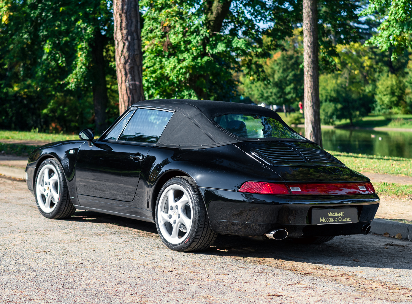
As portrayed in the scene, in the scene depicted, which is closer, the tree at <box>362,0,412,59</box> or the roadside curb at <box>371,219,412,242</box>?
the roadside curb at <box>371,219,412,242</box>

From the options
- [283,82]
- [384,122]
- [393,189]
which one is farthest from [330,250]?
[283,82]

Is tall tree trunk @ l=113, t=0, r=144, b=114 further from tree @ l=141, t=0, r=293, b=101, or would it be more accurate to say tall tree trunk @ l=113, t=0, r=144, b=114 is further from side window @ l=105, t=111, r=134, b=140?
tree @ l=141, t=0, r=293, b=101

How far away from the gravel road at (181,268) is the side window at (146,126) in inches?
43.4

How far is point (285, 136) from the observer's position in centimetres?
601

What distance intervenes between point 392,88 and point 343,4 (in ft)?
188

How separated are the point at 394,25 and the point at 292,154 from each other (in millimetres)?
14715

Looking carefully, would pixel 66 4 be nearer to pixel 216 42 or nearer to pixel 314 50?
pixel 216 42

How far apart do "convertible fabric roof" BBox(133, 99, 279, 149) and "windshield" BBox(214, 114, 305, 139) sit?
87 mm

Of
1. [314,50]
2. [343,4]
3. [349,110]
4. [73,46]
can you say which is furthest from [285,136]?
[349,110]

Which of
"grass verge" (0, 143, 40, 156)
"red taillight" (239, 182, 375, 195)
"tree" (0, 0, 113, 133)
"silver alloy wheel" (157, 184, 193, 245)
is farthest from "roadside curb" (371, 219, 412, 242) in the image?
"tree" (0, 0, 113, 133)

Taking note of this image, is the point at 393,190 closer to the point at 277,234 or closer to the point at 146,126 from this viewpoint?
the point at 146,126

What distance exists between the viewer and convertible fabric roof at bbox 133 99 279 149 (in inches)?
221

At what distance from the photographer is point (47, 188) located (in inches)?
280

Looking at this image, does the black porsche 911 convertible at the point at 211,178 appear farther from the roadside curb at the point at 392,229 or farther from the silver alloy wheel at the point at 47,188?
the roadside curb at the point at 392,229
